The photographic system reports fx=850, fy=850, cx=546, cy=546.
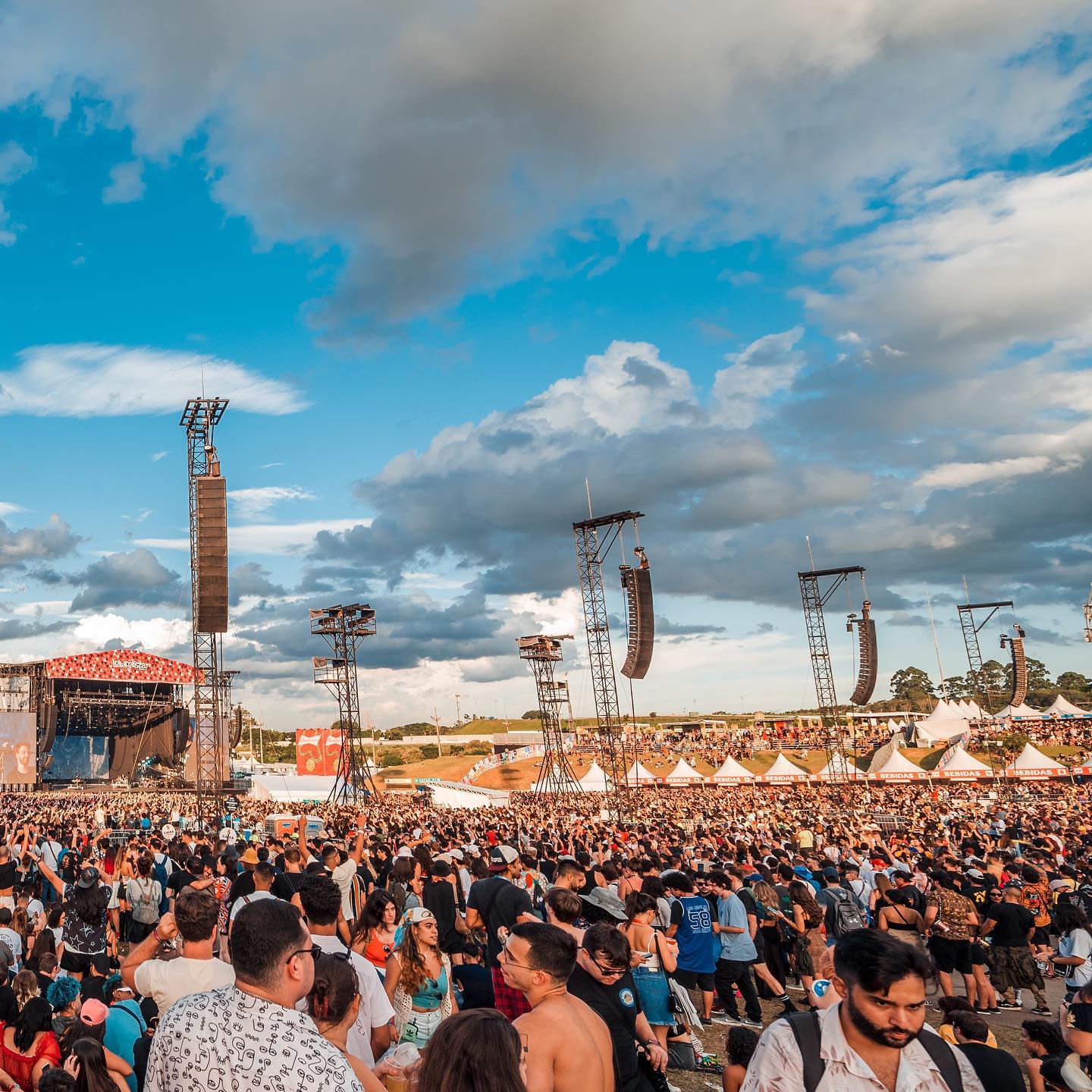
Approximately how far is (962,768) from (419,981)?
45057 millimetres

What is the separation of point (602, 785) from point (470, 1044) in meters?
47.8

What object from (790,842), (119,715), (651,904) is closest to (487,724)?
(119,715)

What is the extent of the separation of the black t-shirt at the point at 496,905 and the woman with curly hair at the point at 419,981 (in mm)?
1587

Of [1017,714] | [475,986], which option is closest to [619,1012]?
[475,986]

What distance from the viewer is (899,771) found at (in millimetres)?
44844

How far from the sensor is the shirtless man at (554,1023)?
2.99 metres

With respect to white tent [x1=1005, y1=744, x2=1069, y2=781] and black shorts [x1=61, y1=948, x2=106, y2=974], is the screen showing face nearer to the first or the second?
black shorts [x1=61, y1=948, x2=106, y2=974]

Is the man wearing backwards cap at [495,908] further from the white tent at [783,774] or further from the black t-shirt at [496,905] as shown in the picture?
the white tent at [783,774]

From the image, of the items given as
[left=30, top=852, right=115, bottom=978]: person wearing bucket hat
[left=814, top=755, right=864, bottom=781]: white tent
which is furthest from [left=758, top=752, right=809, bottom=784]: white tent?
[left=30, top=852, right=115, bottom=978]: person wearing bucket hat

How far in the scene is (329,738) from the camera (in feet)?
176

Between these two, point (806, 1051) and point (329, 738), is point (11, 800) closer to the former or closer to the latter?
point (329, 738)

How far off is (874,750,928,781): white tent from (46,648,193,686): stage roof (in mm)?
42884

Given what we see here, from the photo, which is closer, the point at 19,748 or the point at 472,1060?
the point at 472,1060

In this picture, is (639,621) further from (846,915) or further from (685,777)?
(846,915)
